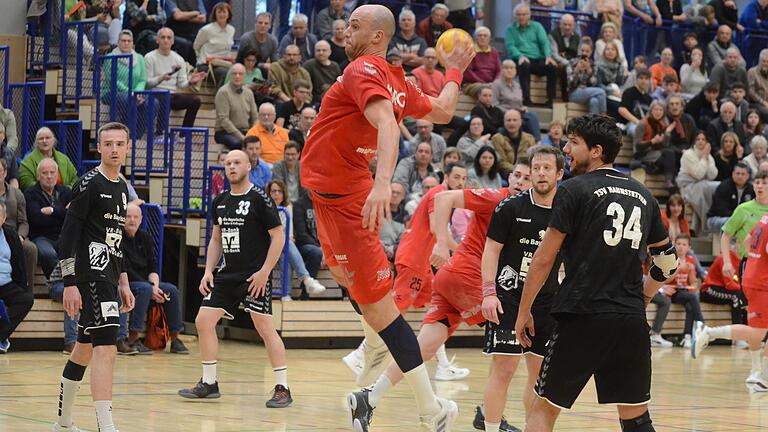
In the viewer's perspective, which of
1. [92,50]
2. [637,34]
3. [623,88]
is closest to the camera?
[92,50]

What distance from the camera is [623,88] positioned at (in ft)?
68.1

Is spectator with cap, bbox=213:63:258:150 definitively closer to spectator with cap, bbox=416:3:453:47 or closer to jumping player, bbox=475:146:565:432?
spectator with cap, bbox=416:3:453:47

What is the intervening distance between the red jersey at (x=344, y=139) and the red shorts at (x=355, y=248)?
80 mm

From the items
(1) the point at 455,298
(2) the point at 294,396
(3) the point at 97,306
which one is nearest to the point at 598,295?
(1) the point at 455,298

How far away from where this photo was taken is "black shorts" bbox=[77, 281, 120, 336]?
705cm

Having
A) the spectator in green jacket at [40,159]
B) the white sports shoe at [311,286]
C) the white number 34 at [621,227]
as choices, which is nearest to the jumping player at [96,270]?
→ the white number 34 at [621,227]

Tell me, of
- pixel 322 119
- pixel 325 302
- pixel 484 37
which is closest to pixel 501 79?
pixel 484 37

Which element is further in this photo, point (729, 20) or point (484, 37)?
point (729, 20)

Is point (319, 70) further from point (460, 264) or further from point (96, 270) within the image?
point (96, 270)

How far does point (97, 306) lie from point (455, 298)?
102 inches

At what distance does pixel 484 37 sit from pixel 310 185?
13.3m

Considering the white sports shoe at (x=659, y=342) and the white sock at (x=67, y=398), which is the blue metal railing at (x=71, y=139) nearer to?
the white sock at (x=67, y=398)

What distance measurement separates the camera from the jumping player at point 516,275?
24.6 ft

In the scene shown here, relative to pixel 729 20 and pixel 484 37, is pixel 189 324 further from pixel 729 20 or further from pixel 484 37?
pixel 729 20
